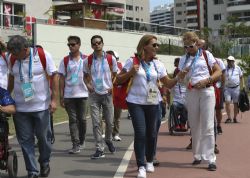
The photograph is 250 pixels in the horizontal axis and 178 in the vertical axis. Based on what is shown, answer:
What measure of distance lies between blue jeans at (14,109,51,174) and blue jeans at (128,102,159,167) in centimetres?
124

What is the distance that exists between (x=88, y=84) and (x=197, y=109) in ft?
7.16

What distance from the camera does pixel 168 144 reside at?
1189cm

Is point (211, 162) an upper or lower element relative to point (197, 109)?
lower

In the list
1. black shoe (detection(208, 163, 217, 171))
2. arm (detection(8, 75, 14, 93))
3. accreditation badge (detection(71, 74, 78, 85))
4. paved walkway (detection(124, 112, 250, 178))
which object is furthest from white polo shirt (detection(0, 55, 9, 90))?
black shoe (detection(208, 163, 217, 171))

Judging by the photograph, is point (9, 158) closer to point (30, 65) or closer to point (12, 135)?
point (30, 65)

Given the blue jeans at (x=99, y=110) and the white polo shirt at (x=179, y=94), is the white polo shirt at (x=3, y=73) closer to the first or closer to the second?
the blue jeans at (x=99, y=110)

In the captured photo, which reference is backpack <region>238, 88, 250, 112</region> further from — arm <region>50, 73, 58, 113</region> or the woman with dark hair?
arm <region>50, 73, 58, 113</region>

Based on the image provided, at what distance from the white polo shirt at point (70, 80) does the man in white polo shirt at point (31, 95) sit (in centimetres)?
234

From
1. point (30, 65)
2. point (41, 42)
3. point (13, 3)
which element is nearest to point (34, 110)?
point (30, 65)

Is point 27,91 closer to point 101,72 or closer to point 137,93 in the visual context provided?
point 137,93

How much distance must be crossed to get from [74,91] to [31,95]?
2.63 meters

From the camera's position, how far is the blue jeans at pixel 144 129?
8.20 meters

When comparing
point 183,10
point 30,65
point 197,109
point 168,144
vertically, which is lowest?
point 168,144

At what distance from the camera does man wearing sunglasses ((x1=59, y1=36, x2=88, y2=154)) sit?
34.3ft
